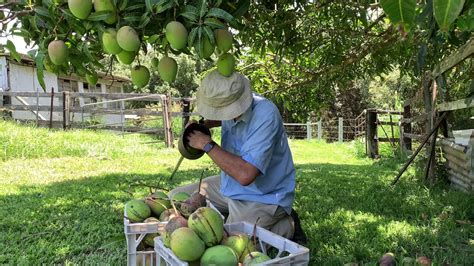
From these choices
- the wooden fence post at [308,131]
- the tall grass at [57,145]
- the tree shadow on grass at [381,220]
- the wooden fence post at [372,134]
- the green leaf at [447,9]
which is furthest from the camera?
the wooden fence post at [308,131]

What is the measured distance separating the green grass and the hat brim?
565 mm

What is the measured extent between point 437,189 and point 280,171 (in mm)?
3271

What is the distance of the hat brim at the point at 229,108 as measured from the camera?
2.62 m

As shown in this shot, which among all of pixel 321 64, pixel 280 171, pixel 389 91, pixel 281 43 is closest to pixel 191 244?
pixel 280 171

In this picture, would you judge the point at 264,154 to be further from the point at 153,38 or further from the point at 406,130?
the point at 406,130

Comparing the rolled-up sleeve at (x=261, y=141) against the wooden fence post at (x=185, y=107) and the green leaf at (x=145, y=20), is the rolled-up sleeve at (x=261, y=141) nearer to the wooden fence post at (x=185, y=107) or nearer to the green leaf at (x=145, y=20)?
the green leaf at (x=145, y=20)

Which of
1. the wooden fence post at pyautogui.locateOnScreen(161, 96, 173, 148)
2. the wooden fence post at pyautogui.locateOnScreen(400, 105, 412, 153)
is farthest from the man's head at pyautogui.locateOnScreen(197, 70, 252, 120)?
the wooden fence post at pyautogui.locateOnScreen(161, 96, 173, 148)

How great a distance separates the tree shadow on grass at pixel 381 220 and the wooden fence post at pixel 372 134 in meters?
4.45

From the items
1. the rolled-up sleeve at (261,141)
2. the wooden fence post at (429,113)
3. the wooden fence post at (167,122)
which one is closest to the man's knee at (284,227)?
the rolled-up sleeve at (261,141)

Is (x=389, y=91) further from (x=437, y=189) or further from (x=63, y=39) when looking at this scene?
(x=63, y=39)

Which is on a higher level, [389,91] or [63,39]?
[389,91]

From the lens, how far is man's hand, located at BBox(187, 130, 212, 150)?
2583mm

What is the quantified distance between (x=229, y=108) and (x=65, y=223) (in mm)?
2073

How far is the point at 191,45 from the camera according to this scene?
1.54 metres
